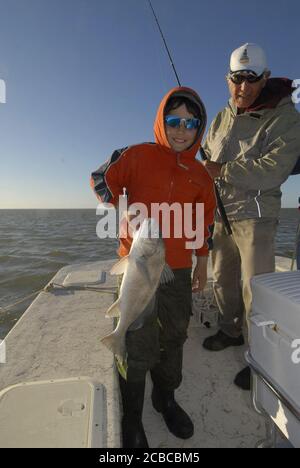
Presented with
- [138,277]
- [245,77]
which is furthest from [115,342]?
[245,77]

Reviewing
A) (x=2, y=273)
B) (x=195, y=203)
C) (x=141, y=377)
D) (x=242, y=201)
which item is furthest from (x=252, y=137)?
(x=2, y=273)

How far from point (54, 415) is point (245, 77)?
11.7 ft

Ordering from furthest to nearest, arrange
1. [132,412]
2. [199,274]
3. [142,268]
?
[199,274], [132,412], [142,268]

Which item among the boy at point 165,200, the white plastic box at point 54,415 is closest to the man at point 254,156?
the boy at point 165,200

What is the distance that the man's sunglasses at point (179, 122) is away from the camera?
2.75 metres

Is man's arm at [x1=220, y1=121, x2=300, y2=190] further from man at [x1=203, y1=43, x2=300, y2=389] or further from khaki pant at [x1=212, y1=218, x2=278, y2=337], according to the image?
khaki pant at [x1=212, y1=218, x2=278, y2=337]

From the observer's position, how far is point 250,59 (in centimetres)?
348

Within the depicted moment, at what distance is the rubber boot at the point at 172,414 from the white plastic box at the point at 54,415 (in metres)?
0.87

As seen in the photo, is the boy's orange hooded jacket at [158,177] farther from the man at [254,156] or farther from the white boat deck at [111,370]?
the white boat deck at [111,370]

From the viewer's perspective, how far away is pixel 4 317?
7586mm

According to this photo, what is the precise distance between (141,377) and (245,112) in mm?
3013

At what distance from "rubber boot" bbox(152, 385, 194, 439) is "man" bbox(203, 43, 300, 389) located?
891 millimetres

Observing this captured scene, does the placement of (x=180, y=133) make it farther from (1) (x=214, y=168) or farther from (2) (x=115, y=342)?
(2) (x=115, y=342)

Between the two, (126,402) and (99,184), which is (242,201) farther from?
(126,402)
